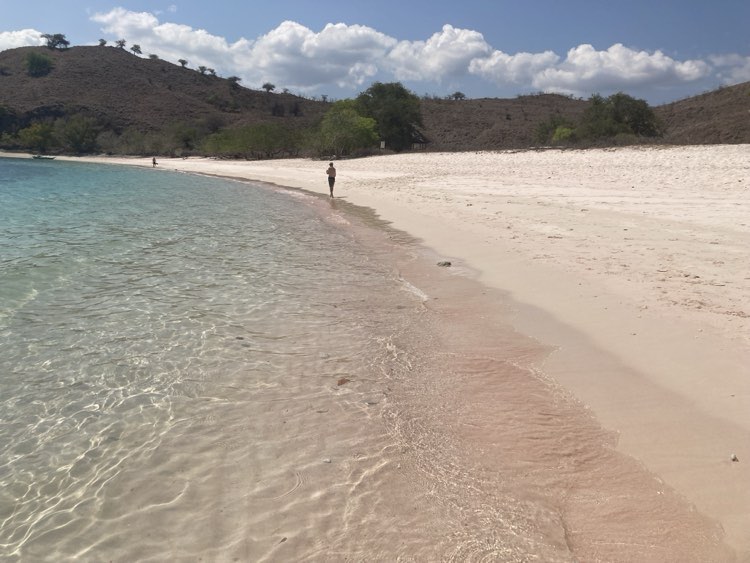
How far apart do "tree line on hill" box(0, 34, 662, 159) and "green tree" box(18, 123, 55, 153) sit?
134 mm

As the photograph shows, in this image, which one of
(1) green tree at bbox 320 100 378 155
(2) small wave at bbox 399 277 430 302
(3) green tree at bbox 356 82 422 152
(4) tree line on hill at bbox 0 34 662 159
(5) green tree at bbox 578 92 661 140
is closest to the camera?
(2) small wave at bbox 399 277 430 302

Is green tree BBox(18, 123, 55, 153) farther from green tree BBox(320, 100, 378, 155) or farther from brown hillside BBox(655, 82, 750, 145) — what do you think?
brown hillside BBox(655, 82, 750, 145)

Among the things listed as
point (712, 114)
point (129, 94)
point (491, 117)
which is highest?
point (129, 94)

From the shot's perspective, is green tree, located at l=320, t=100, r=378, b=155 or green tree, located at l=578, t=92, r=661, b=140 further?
green tree, located at l=320, t=100, r=378, b=155

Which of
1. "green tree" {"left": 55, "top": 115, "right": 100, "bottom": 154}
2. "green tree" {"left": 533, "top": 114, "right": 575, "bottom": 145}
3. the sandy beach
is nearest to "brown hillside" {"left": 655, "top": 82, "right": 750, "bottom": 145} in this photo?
"green tree" {"left": 533, "top": 114, "right": 575, "bottom": 145}

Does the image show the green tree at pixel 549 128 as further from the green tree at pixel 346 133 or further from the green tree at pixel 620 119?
the green tree at pixel 346 133

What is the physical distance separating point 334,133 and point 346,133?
109cm

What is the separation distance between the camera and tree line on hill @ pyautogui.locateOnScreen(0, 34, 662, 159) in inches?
1561

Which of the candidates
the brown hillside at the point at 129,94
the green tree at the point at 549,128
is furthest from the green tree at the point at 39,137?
the green tree at the point at 549,128

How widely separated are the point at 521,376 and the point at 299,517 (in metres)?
2.82

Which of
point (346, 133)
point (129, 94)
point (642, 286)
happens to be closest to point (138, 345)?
point (642, 286)

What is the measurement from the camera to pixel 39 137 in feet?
268

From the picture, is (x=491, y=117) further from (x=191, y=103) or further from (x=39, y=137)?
(x=39, y=137)

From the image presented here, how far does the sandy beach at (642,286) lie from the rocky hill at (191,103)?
33063 mm
